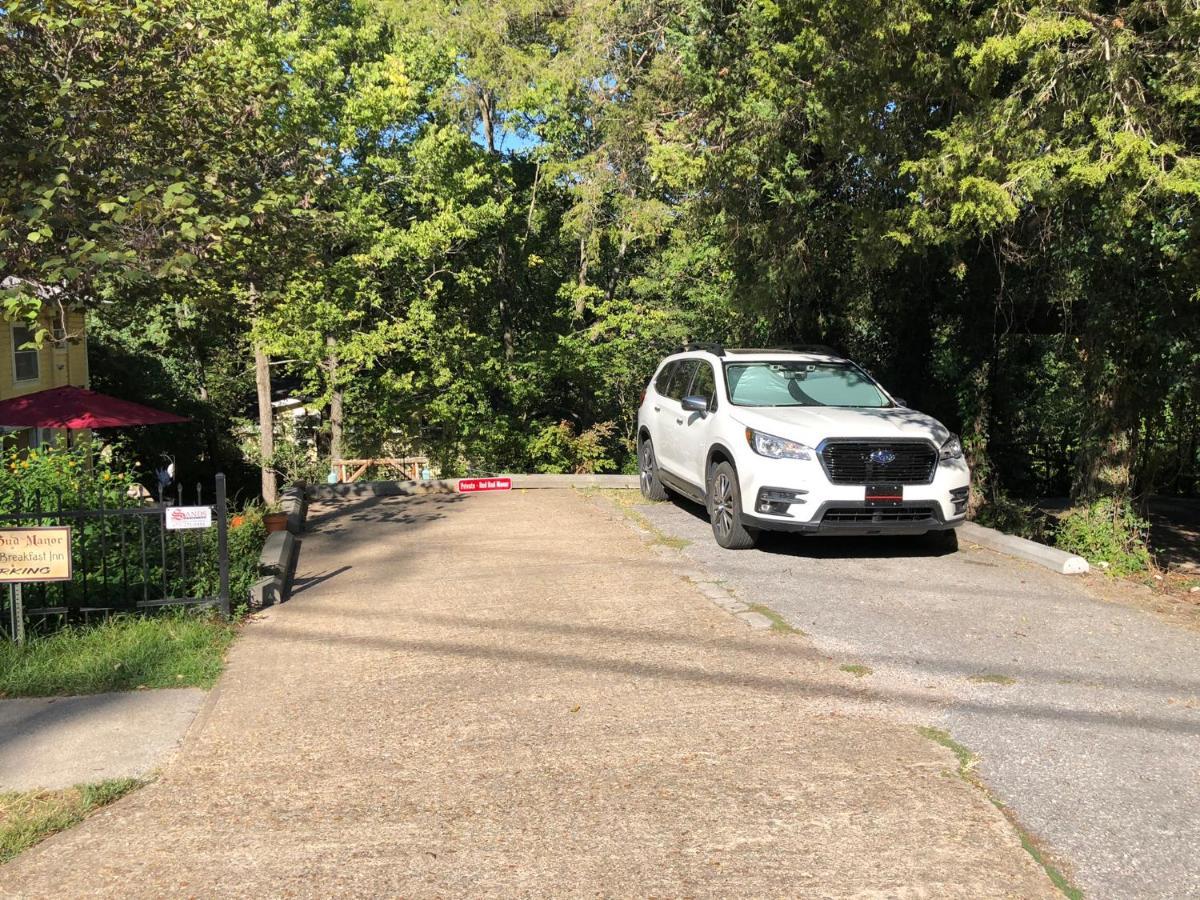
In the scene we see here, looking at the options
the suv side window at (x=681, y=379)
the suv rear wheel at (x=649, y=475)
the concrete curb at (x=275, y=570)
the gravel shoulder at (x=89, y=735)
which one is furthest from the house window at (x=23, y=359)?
the gravel shoulder at (x=89, y=735)

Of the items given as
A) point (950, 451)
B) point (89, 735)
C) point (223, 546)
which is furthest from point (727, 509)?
point (89, 735)

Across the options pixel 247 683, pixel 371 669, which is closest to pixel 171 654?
pixel 247 683

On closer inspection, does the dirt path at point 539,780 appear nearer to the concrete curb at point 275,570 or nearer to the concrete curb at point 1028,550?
the concrete curb at point 275,570

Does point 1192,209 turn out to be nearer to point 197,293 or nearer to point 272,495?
point 197,293

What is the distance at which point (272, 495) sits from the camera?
2664 centimetres

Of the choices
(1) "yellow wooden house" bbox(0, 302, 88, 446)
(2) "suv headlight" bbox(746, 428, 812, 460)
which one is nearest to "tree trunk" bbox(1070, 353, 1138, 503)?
(2) "suv headlight" bbox(746, 428, 812, 460)

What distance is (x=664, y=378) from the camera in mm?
11953

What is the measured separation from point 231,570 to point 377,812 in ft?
14.1

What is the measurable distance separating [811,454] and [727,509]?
1.14 m

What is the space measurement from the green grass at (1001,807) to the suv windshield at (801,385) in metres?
5.13

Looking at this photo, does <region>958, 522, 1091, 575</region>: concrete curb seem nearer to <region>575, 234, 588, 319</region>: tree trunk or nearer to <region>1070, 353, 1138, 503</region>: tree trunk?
<region>1070, 353, 1138, 503</region>: tree trunk

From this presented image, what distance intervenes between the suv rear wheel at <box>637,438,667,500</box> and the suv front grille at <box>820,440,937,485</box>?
4.10 m

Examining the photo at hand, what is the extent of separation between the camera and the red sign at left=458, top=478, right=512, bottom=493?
14.7m

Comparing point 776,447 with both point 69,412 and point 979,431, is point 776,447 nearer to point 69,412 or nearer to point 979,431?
point 979,431
